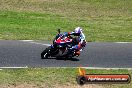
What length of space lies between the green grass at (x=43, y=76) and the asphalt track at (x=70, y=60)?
4.02ft

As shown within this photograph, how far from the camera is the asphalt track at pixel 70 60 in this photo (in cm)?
1628

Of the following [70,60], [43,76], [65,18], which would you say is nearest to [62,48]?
[70,60]

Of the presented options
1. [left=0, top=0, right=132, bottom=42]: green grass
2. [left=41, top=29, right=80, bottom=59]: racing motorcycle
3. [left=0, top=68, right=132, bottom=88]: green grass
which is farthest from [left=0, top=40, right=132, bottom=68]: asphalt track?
[left=0, top=0, right=132, bottom=42]: green grass

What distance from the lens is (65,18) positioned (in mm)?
30344

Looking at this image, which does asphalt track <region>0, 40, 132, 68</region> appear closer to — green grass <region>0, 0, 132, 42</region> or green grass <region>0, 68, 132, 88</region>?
green grass <region>0, 68, 132, 88</region>

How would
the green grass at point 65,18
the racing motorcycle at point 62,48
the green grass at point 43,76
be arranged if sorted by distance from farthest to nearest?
the green grass at point 65,18 < the racing motorcycle at point 62,48 < the green grass at point 43,76

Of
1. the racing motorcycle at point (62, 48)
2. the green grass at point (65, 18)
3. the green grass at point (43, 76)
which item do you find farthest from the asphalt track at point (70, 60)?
the green grass at point (65, 18)

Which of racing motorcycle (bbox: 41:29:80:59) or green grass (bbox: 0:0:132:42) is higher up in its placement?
racing motorcycle (bbox: 41:29:80:59)

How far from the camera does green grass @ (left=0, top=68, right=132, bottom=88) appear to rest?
512 inches

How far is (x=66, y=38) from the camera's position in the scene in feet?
56.3

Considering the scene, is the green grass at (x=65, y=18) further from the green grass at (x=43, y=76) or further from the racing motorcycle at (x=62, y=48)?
the green grass at (x=43, y=76)

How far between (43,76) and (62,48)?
3655 millimetres

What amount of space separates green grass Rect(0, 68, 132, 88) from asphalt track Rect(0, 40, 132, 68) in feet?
4.02

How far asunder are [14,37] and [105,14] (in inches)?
509
